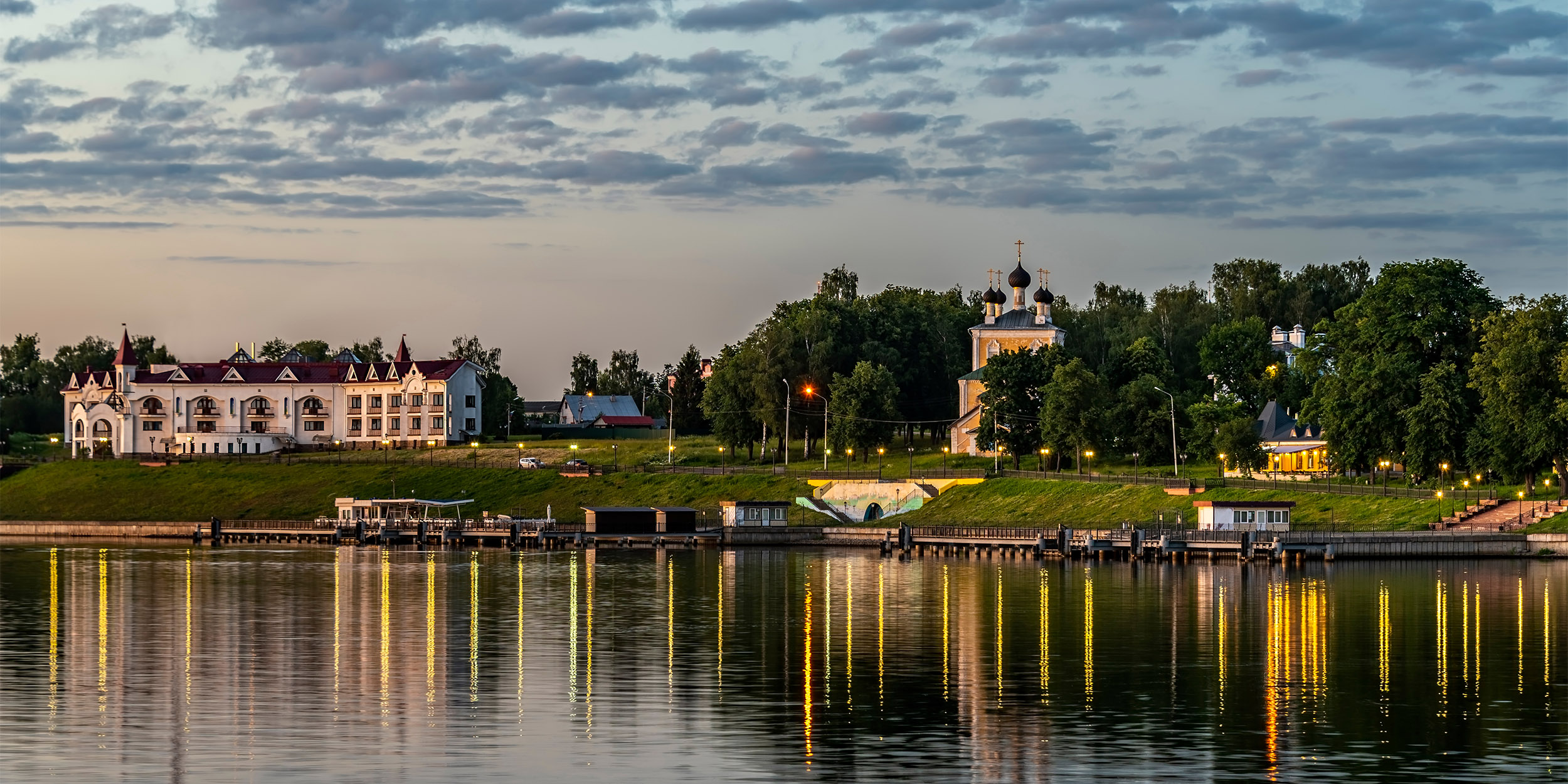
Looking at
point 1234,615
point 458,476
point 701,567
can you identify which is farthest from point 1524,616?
point 458,476

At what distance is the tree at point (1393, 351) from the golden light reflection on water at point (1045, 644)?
34.8 m

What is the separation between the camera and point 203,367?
18662 cm

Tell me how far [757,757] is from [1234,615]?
3213 cm

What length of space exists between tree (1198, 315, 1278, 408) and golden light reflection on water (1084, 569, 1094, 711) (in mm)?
77697

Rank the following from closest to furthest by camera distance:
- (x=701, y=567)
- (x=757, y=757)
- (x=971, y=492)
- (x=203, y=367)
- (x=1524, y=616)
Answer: (x=757, y=757), (x=1524, y=616), (x=701, y=567), (x=971, y=492), (x=203, y=367)

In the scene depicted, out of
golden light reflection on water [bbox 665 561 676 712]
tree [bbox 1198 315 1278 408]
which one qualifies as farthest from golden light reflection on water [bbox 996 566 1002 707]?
tree [bbox 1198 315 1278 408]

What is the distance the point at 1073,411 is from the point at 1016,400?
21.6 ft

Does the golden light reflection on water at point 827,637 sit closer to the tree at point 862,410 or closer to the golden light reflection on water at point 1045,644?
the golden light reflection on water at point 1045,644

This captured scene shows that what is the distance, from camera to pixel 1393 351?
112m

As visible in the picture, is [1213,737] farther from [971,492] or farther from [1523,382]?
[971,492]

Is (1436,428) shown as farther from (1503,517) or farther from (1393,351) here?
(1393,351)

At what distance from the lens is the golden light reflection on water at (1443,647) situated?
4203cm

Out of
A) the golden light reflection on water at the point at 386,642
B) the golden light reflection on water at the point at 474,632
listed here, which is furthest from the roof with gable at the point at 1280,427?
the golden light reflection on water at the point at 386,642

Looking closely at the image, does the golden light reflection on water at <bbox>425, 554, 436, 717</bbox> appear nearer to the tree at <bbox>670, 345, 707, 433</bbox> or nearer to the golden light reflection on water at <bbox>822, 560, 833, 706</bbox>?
the golden light reflection on water at <bbox>822, 560, 833, 706</bbox>
